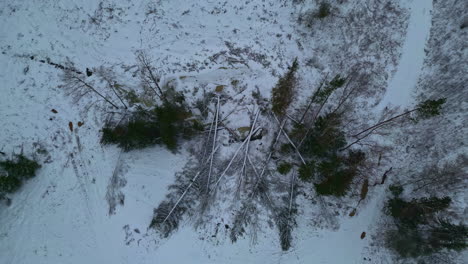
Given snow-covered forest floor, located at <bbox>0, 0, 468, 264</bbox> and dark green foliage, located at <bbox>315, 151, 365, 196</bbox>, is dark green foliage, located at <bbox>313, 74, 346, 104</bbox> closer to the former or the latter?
snow-covered forest floor, located at <bbox>0, 0, 468, 264</bbox>

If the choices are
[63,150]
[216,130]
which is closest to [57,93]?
[63,150]

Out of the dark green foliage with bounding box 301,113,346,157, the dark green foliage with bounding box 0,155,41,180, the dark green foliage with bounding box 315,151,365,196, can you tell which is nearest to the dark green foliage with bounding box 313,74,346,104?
the dark green foliage with bounding box 301,113,346,157

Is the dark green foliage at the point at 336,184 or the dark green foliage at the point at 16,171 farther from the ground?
the dark green foliage at the point at 336,184

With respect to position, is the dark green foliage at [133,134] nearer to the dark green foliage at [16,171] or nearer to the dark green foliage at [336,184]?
the dark green foliage at [16,171]

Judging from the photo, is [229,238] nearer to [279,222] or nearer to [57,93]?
[279,222]

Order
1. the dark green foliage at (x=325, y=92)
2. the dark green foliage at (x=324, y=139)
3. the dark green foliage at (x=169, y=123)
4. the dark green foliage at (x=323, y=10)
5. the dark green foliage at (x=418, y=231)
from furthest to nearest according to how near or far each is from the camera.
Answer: the dark green foliage at (x=323, y=10), the dark green foliage at (x=324, y=139), the dark green foliage at (x=169, y=123), the dark green foliage at (x=418, y=231), the dark green foliage at (x=325, y=92)

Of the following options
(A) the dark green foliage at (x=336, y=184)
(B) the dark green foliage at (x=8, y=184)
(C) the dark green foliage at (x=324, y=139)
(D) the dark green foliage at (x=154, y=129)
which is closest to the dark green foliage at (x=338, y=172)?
(A) the dark green foliage at (x=336, y=184)
